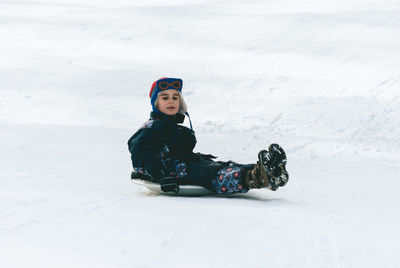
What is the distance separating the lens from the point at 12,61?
13.0m

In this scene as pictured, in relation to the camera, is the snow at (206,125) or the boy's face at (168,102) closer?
the snow at (206,125)

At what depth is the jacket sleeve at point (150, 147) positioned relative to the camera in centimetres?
434

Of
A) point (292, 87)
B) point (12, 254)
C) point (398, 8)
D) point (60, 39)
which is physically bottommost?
point (12, 254)

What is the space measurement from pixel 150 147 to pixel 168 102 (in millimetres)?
432

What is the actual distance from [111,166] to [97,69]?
6644 millimetres

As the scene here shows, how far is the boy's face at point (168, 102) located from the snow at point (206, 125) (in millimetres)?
651

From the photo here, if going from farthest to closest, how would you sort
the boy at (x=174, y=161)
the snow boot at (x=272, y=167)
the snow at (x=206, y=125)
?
1. the boy at (x=174, y=161)
2. the snow boot at (x=272, y=167)
3. the snow at (x=206, y=125)

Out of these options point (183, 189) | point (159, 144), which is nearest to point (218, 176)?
point (183, 189)

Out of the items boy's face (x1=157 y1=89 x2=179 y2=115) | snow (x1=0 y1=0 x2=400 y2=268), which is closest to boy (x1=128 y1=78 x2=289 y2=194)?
boy's face (x1=157 y1=89 x2=179 y2=115)

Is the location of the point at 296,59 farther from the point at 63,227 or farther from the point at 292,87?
the point at 63,227

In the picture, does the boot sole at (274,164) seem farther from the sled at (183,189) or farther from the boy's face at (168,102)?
the boy's face at (168,102)

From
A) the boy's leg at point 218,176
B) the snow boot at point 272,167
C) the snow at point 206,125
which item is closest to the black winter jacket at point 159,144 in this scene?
the boy's leg at point 218,176

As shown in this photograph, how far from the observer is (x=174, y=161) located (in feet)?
14.6

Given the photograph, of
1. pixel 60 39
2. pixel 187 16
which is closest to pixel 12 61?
pixel 60 39
